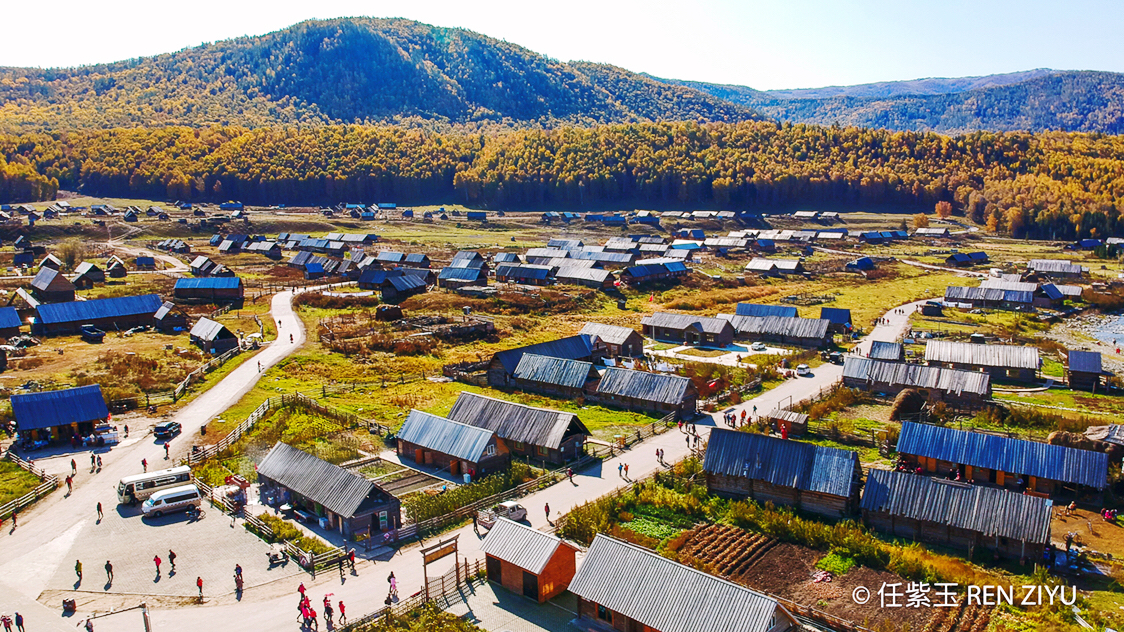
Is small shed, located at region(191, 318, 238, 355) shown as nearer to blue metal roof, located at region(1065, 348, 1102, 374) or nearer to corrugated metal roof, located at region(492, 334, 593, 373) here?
corrugated metal roof, located at region(492, 334, 593, 373)

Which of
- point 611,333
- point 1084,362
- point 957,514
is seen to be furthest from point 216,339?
point 1084,362

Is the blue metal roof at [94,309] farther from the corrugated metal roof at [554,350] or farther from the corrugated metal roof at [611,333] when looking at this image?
the corrugated metal roof at [611,333]

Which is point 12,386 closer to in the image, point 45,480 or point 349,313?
point 45,480

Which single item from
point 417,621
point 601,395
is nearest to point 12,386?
point 601,395

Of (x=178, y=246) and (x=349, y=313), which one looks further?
(x=178, y=246)

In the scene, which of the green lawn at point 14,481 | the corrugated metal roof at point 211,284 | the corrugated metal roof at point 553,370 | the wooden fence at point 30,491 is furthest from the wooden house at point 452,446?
the corrugated metal roof at point 211,284

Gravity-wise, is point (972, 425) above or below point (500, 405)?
below
